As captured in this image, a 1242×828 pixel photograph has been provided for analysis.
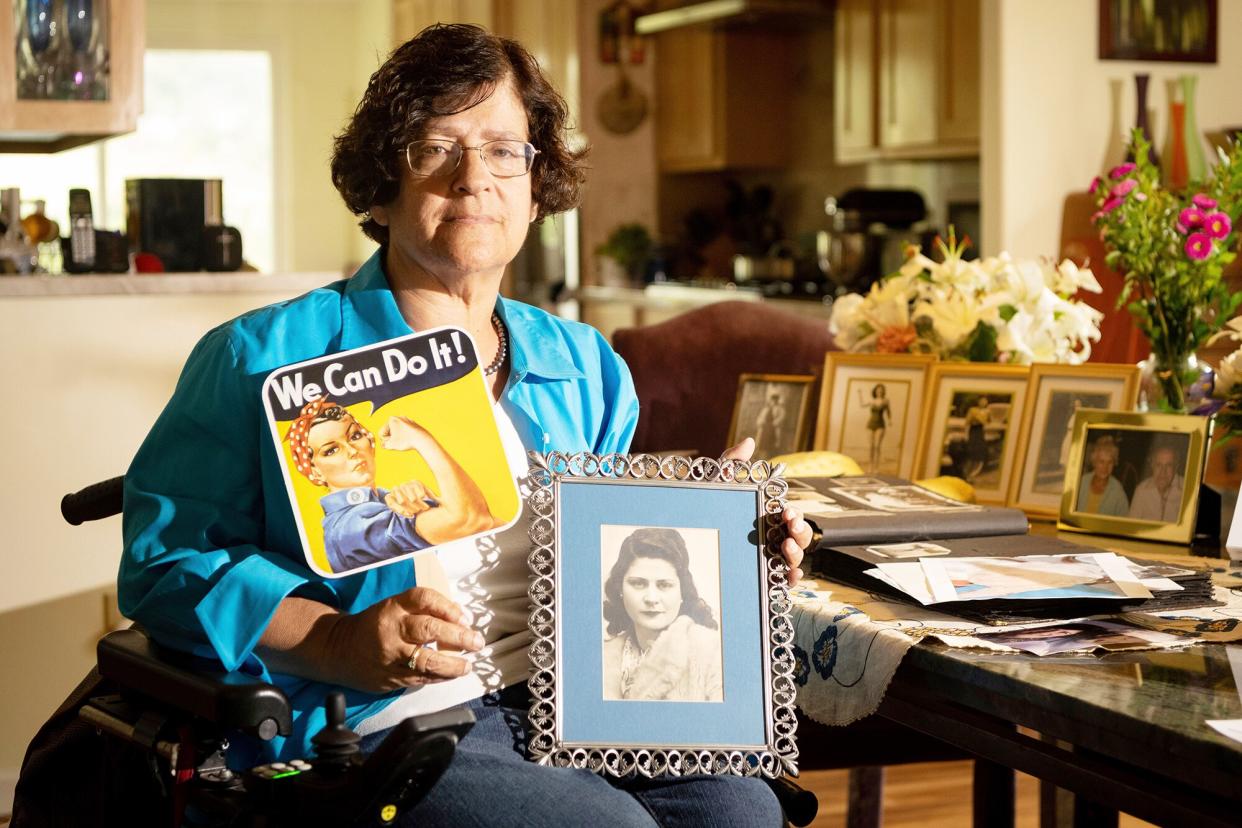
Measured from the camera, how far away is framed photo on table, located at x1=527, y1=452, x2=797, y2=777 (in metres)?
1.17

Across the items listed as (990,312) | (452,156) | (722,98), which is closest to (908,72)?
(722,98)

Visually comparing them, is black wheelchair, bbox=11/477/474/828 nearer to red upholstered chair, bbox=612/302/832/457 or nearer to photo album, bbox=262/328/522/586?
photo album, bbox=262/328/522/586

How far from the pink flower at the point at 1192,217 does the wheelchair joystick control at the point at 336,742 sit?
1228 mm

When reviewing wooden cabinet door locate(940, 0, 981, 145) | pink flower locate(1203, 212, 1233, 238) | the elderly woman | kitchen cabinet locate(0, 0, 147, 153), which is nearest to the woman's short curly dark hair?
the elderly woman

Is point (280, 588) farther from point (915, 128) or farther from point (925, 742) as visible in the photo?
point (915, 128)

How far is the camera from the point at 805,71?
6.53m

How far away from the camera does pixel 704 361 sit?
2.80 m

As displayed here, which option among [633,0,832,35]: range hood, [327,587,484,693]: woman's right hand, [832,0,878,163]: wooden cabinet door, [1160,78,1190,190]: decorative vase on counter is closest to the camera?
[327,587,484,693]: woman's right hand

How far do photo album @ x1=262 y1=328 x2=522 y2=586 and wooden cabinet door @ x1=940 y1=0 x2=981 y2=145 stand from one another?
371cm

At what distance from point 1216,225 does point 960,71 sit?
3.10m

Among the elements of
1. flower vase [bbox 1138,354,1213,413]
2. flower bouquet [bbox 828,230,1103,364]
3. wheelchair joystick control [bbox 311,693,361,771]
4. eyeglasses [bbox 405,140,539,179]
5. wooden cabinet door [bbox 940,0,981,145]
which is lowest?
wheelchair joystick control [bbox 311,693,361,771]

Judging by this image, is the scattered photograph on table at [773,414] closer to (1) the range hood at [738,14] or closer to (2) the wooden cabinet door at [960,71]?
(2) the wooden cabinet door at [960,71]

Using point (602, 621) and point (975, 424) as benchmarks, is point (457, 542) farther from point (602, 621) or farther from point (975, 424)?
point (975, 424)

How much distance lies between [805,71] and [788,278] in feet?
4.60
